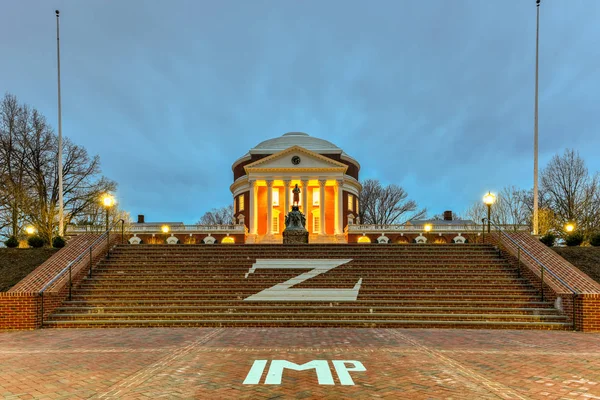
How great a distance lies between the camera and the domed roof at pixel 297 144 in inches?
2293

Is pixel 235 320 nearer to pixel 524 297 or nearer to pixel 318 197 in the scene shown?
pixel 524 297

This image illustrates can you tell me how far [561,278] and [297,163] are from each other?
137 feet

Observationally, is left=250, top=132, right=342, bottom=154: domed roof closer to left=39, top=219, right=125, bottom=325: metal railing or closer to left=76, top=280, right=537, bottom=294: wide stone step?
left=39, top=219, right=125, bottom=325: metal railing

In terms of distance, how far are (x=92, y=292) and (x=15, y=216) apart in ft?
72.5

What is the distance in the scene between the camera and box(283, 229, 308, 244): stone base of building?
2538 centimetres

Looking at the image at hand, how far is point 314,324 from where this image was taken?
1178cm

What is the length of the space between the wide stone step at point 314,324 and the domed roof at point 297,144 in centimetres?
4705

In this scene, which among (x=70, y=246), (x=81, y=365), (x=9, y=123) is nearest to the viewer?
(x=81, y=365)

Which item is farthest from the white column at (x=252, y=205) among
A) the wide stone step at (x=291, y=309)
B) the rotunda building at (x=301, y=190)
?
the wide stone step at (x=291, y=309)

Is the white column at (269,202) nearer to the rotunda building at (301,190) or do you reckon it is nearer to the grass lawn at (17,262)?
the rotunda building at (301,190)

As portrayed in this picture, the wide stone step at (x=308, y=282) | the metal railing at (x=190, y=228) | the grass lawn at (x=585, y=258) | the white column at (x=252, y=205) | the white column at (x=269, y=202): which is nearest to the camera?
the wide stone step at (x=308, y=282)

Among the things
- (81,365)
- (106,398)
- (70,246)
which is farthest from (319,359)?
(70,246)

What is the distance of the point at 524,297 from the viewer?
42.8 ft

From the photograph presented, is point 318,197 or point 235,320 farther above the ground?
point 318,197
